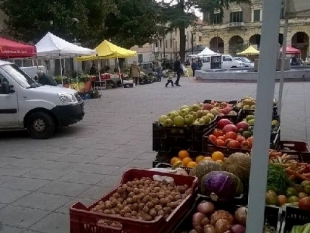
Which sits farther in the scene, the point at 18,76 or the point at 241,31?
the point at 241,31

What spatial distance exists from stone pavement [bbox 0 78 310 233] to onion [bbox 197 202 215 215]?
1718 millimetres

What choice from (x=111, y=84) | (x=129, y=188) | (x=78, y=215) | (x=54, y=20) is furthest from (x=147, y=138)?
(x=111, y=84)

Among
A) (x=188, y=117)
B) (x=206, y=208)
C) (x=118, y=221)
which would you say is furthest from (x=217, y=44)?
(x=118, y=221)

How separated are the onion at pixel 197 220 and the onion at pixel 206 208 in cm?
5

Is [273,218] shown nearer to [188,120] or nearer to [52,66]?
[188,120]

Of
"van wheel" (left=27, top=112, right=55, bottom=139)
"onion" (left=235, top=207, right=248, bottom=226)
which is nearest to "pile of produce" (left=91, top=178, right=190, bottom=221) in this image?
"onion" (left=235, top=207, right=248, bottom=226)

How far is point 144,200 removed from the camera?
3.19 meters

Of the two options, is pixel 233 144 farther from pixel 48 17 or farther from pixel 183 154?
pixel 48 17

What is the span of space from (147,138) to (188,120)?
10.9 ft

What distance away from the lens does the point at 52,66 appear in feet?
95.1

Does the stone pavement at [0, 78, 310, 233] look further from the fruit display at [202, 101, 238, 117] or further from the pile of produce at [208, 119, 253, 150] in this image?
the pile of produce at [208, 119, 253, 150]

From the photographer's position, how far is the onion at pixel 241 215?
308cm

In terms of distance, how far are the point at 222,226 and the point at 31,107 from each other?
22.9 ft

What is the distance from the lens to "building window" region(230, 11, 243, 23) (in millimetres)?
72062
